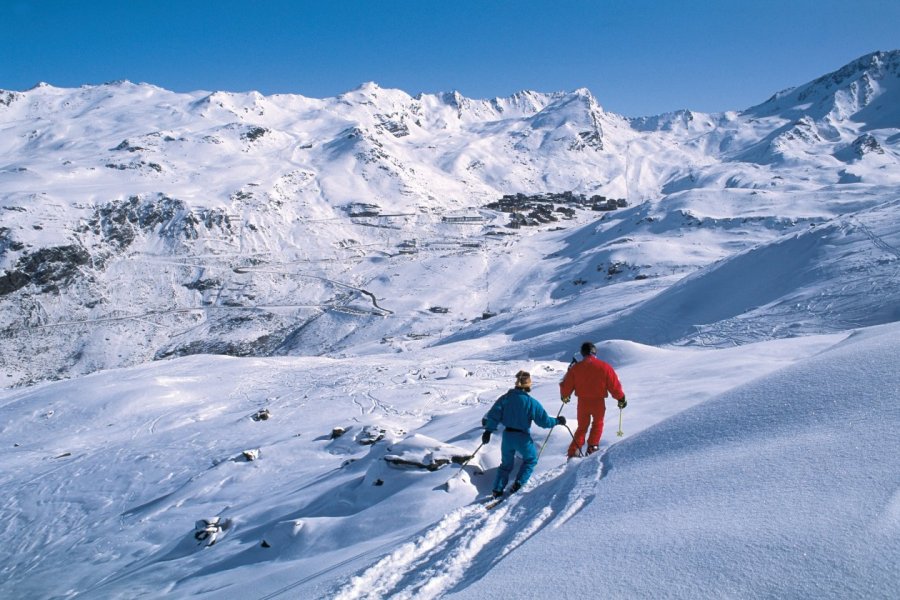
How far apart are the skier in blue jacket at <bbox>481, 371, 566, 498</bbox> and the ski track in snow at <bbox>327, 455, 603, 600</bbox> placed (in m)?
0.39

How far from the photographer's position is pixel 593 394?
23.0 feet

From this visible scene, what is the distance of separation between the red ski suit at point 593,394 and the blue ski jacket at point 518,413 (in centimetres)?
79

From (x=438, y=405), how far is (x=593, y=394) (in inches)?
383

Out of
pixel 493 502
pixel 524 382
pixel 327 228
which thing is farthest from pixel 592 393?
pixel 327 228

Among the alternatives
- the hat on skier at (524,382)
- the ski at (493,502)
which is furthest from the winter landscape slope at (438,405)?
the hat on skier at (524,382)

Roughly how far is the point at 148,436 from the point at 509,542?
54.7ft

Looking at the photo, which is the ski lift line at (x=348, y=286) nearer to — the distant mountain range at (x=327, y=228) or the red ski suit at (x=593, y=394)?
the distant mountain range at (x=327, y=228)

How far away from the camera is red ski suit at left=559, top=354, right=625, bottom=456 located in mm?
6957

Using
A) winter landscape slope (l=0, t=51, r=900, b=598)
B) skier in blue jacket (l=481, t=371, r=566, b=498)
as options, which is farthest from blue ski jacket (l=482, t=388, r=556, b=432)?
winter landscape slope (l=0, t=51, r=900, b=598)

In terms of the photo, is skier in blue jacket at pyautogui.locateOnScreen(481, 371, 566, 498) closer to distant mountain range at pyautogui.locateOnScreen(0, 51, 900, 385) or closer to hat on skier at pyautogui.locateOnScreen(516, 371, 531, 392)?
hat on skier at pyautogui.locateOnScreen(516, 371, 531, 392)

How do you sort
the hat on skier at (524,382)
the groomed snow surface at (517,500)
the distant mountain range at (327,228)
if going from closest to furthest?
the groomed snow surface at (517,500), the hat on skier at (524,382), the distant mountain range at (327,228)

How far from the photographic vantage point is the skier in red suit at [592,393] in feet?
22.8

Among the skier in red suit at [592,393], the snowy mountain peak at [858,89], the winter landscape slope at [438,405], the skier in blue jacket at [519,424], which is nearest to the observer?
the winter landscape slope at [438,405]

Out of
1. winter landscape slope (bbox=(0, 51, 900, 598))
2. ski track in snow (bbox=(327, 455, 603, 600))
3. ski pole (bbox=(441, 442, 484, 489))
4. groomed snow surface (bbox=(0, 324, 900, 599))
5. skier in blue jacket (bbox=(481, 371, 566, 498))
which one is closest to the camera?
groomed snow surface (bbox=(0, 324, 900, 599))
